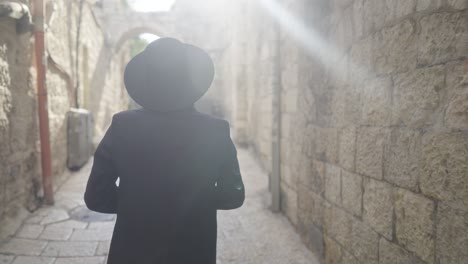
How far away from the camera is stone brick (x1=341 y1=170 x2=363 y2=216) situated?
7.00 ft

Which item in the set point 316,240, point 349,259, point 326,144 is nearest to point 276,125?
point 326,144

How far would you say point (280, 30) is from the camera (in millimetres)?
4152

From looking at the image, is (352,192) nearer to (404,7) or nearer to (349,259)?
(349,259)

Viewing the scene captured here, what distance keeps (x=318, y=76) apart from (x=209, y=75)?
5.64 feet

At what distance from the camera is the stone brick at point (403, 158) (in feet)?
5.24

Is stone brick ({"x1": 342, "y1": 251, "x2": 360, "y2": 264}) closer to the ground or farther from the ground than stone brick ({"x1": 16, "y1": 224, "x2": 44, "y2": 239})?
farther from the ground

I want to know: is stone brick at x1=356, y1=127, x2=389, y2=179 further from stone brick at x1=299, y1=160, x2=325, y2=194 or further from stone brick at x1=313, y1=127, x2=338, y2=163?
stone brick at x1=299, y1=160, x2=325, y2=194

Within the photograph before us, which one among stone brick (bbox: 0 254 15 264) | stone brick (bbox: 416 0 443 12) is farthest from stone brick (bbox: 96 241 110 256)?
stone brick (bbox: 416 0 443 12)

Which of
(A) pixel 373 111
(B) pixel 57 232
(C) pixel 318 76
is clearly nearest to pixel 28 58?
(B) pixel 57 232

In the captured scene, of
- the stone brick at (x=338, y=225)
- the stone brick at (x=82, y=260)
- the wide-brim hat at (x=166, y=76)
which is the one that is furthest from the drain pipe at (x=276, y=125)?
the wide-brim hat at (x=166, y=76)

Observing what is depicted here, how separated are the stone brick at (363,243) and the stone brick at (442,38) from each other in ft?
3.26

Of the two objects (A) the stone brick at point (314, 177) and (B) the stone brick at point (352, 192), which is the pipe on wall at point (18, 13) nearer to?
(A) the stone brick at point (314, 177)

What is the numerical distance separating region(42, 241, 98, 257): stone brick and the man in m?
1.92

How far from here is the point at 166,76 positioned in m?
1.25
